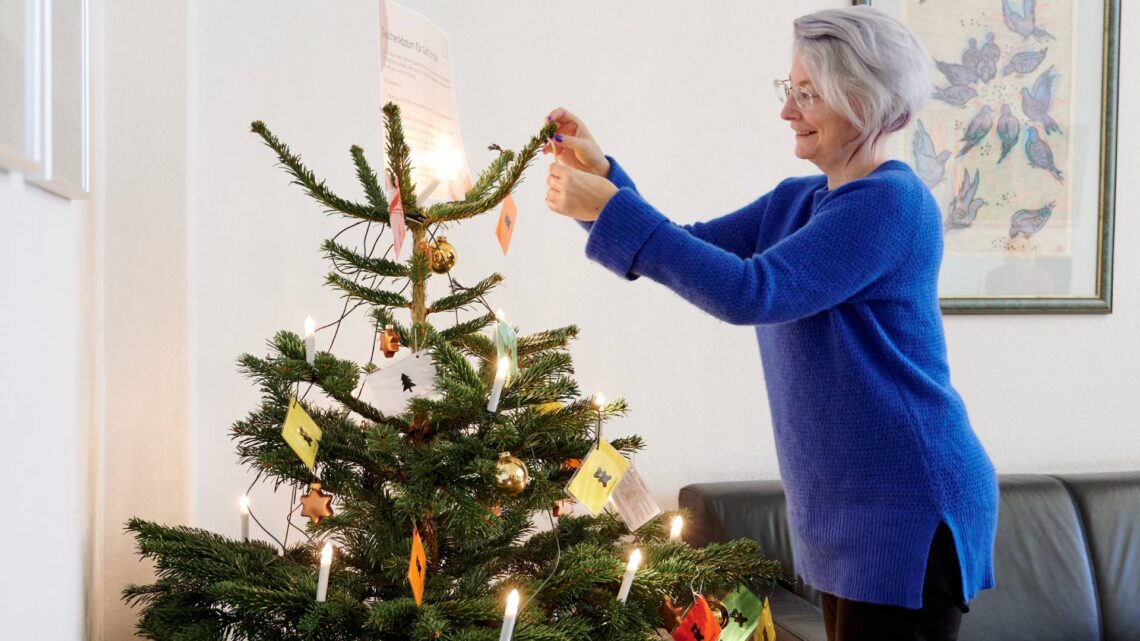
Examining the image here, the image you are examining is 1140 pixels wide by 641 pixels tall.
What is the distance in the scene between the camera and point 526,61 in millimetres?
2201

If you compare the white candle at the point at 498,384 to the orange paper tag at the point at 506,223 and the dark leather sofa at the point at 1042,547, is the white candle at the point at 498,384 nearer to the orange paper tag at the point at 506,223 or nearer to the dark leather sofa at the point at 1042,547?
the orange paper tag at the point at 506,223

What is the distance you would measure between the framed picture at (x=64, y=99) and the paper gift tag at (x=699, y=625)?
0.93 meters

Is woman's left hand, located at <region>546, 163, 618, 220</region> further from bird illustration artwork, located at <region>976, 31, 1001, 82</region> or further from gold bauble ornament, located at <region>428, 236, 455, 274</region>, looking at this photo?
bird illustration artwork, located at <region>976, 31, 1001, 82</region>

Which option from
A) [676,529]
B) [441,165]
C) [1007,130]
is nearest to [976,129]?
[1007,130]

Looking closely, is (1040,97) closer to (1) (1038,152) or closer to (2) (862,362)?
(1) (1038,152)

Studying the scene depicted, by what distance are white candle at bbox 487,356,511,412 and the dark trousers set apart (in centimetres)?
54

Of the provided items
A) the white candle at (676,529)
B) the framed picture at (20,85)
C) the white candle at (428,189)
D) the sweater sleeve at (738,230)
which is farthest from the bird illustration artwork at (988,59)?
the framed picture at (20,85)

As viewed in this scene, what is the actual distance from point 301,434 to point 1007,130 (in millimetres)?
2003

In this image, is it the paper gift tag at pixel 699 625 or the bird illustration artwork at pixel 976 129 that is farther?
the bird illustration artwork at pixel 976 129

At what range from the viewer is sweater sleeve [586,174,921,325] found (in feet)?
3.94

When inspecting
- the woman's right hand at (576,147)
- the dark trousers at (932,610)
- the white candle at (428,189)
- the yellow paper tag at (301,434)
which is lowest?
the dark trousers at (932,610)

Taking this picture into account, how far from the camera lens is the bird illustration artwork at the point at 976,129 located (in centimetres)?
250

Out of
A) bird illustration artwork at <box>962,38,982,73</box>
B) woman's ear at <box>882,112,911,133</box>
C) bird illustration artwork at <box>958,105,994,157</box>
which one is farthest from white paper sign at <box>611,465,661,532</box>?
bird illustration artwork at <box>962,38,982,73</box>

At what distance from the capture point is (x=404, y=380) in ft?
4.38
